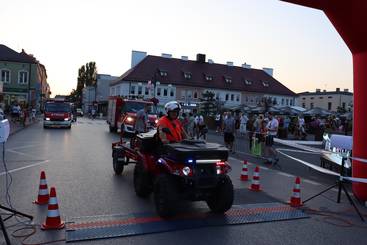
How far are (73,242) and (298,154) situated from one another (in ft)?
53.6

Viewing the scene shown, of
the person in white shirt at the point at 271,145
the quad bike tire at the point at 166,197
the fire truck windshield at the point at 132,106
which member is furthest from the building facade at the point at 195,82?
the quad bike tire at the point at 166,197

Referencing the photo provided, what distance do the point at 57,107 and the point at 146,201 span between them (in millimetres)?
25730

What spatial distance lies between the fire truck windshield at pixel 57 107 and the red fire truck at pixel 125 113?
13.3ft

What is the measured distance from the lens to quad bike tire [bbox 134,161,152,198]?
26.1 feet

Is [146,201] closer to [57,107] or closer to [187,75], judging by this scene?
[57,107]

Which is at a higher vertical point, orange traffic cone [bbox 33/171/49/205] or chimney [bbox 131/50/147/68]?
chimney [bbox 131/50/147/68]

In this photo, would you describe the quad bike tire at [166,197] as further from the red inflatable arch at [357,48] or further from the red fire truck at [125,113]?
the red fire truck at [125,113]

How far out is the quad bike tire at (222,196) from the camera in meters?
6.99

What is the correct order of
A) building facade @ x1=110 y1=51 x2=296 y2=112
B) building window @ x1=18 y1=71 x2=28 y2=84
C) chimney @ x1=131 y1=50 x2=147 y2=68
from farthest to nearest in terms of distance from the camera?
chimney @ x1=131 y1=50 x2=147 y2=68
building facade @ x1=110 y1=51 x2=296 y2=112
building window @ x1=18 y1=71 x2=28 y2=84

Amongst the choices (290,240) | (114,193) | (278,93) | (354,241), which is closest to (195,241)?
(290,240)

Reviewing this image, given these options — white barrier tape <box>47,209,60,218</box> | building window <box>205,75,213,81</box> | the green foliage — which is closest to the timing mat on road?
white barrier tape <box>47,209,60,218</box>

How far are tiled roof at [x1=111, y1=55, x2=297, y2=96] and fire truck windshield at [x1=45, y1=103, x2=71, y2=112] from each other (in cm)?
3611

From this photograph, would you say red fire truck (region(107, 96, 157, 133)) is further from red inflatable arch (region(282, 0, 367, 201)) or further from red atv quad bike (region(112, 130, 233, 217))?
red atv quad bike (region(112, 130, 233, 217))

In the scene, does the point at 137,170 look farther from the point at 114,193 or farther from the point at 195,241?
the point at 195,241
